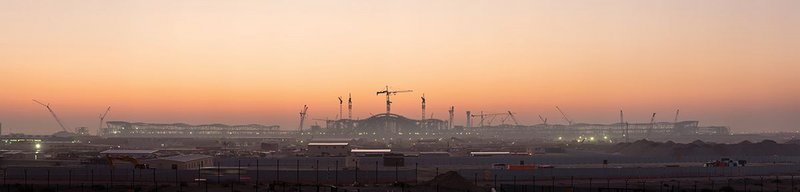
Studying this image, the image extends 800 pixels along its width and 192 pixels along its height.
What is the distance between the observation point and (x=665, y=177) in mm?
57375

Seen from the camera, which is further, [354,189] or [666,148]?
[666,148]

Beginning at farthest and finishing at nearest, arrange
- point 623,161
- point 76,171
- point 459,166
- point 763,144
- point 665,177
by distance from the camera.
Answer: point 763,144 → point 623,161 → point 459,166 → point 665,177 → point 76,171

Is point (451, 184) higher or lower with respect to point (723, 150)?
lower

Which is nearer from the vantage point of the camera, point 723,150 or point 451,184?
point 451,184

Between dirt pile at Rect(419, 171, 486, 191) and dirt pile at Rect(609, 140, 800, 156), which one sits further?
dirt pile at Rect(609, 140, 800, 156)

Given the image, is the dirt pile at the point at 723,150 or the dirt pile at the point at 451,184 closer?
the dirt pile at the point at 451,184

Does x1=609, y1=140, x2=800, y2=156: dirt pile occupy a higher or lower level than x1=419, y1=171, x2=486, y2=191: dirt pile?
higher

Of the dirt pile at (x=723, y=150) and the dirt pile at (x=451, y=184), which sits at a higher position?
the dirt pile at (x=723, y=150)

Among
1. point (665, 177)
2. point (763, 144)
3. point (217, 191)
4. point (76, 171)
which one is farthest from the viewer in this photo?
point (763, 144)

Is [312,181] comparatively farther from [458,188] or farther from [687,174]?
[687,174]

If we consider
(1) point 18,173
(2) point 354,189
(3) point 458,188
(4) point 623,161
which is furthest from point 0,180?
(4) point 623,161

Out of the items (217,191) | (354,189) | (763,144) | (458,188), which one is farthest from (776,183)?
(763,144)

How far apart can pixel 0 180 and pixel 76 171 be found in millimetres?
4372

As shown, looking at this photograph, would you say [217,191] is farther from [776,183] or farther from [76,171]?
[776,183]
